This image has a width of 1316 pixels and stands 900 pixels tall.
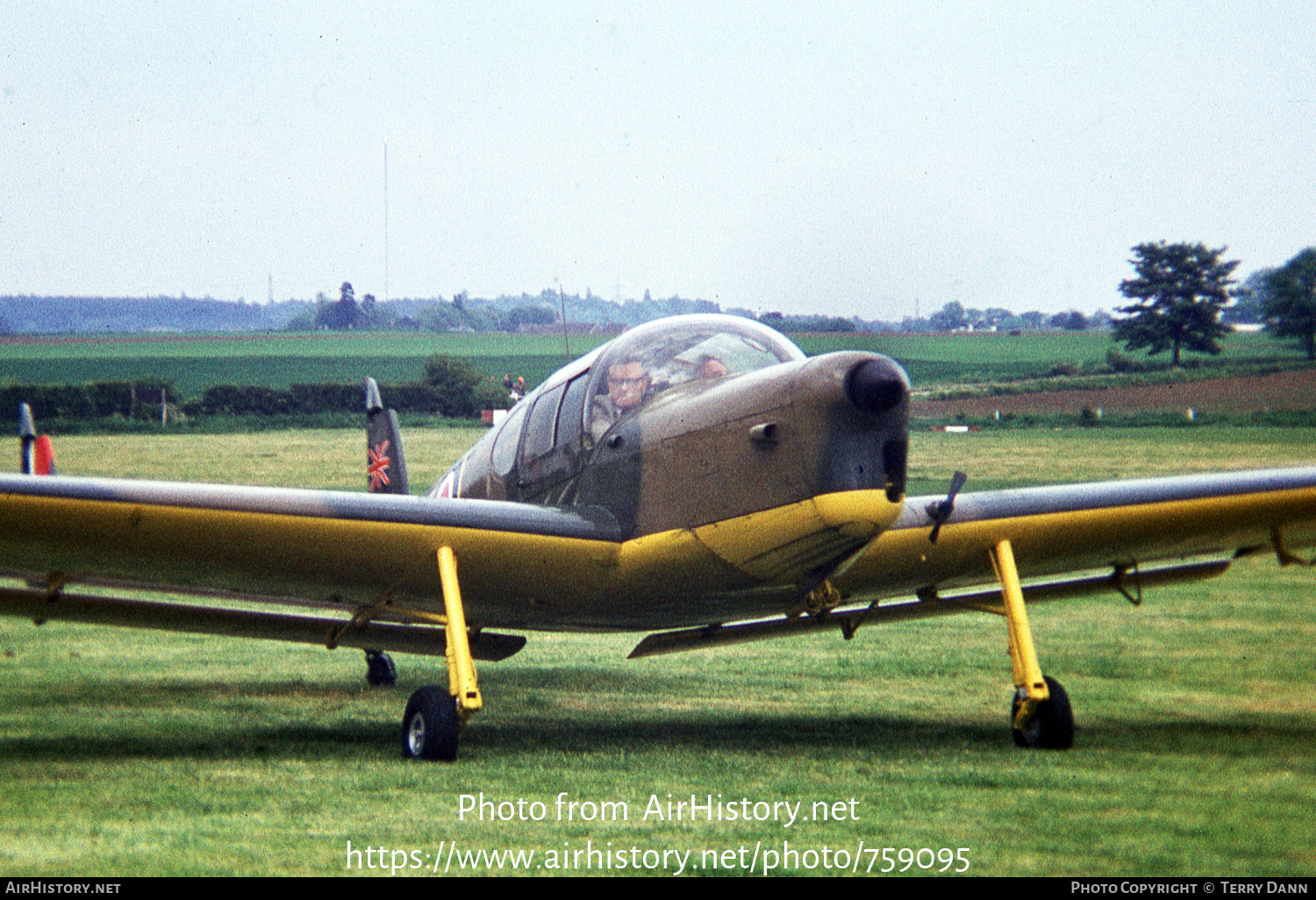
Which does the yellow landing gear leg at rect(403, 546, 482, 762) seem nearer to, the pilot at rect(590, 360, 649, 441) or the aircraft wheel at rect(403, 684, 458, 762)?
the aircraft wheel at rect(403, 684, 458, 762)

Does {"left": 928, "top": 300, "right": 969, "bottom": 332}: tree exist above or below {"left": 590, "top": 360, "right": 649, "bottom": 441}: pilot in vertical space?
above

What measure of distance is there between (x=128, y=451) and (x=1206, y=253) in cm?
2177

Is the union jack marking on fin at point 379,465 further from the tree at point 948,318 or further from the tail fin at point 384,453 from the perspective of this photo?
the tree at point 948,318

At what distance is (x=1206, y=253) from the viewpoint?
2155 centimetres

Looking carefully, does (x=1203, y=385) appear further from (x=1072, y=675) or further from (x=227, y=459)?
(x=227, y=459)

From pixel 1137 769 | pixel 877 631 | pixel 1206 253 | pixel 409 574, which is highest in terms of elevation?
Result: pixel 1206 253

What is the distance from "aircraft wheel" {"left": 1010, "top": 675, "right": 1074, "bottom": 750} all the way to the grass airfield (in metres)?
0.12

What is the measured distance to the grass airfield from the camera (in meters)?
5.33

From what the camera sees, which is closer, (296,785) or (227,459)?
(296,785)

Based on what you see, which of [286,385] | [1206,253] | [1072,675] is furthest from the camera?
[286,385]

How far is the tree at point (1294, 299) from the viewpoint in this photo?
59.4 ft

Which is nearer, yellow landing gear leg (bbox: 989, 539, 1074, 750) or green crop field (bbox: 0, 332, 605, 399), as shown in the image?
yellow landing gear leg (bbox: 989, 539, 1074, 750)

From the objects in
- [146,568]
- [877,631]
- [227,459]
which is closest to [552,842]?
[146,568]

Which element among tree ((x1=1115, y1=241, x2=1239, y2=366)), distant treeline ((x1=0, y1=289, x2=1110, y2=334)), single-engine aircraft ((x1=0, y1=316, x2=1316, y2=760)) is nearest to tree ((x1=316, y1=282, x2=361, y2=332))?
distant treeline ((x1=0, y1=289, x2=1110, y2=334))
